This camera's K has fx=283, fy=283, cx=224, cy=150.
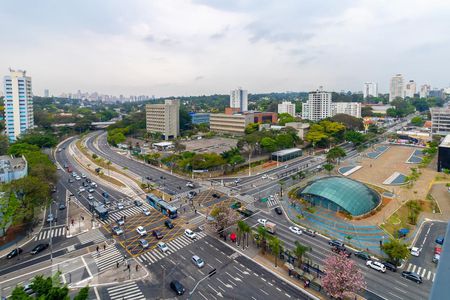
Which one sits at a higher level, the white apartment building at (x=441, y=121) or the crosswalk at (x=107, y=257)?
the white apartment building at (x=441, y=121)

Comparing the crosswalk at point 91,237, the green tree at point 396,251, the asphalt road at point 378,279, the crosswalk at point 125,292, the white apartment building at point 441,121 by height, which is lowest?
the crosswalk at point 125,292

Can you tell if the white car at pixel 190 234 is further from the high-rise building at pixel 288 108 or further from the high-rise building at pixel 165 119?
the high-rise building at pixel 288 108

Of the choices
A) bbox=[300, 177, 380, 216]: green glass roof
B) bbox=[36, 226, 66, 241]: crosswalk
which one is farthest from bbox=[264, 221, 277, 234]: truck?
bbox=[36, 226, 66, 241]: crosswalk

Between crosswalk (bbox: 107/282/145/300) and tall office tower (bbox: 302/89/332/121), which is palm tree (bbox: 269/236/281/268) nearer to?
crosswalk (bbox: 107/282/145/300)

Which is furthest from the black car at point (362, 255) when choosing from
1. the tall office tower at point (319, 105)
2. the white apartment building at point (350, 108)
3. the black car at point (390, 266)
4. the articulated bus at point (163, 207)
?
the white apartment building at point (350, 108)

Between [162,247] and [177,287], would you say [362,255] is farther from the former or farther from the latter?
[162,247]

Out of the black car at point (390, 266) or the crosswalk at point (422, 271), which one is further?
the black car at point (390, 266)

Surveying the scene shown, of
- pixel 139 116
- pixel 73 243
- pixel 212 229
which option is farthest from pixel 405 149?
pixel 139 116
